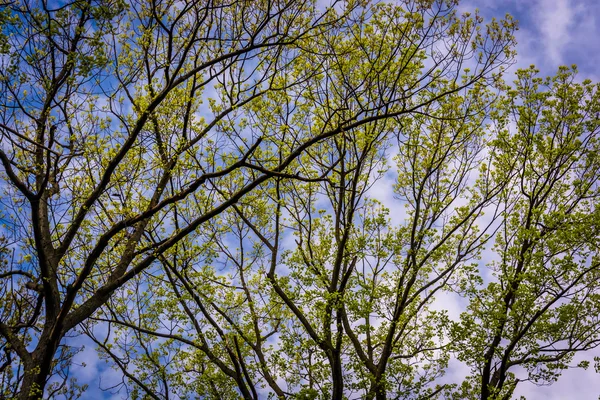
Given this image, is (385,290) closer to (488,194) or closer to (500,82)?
(488,194)

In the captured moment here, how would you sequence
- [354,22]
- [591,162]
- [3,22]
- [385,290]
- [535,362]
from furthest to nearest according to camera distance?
[591,162], [535,362], [385,290], [354,22], [3,22]

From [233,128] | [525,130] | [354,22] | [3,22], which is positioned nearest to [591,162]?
[525,130]

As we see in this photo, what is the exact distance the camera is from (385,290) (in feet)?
34.1

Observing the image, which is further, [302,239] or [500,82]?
[302,239]

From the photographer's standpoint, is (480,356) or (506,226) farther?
(506,226)

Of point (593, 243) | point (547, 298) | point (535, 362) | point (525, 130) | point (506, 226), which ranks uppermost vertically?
point (525, 130)

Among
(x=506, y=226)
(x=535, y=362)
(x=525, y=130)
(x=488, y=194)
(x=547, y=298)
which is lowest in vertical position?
(x=535, y=362)

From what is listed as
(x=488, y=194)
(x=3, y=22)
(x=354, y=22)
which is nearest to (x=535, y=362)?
(x=488, y=194)

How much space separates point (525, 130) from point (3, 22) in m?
11.0

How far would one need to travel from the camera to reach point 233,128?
1143 centimetres

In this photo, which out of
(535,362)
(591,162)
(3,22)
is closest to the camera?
(3,22)

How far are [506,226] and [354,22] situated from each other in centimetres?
621

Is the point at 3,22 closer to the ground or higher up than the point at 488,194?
closer to the ground

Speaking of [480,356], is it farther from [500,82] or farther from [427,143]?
[500,82]
